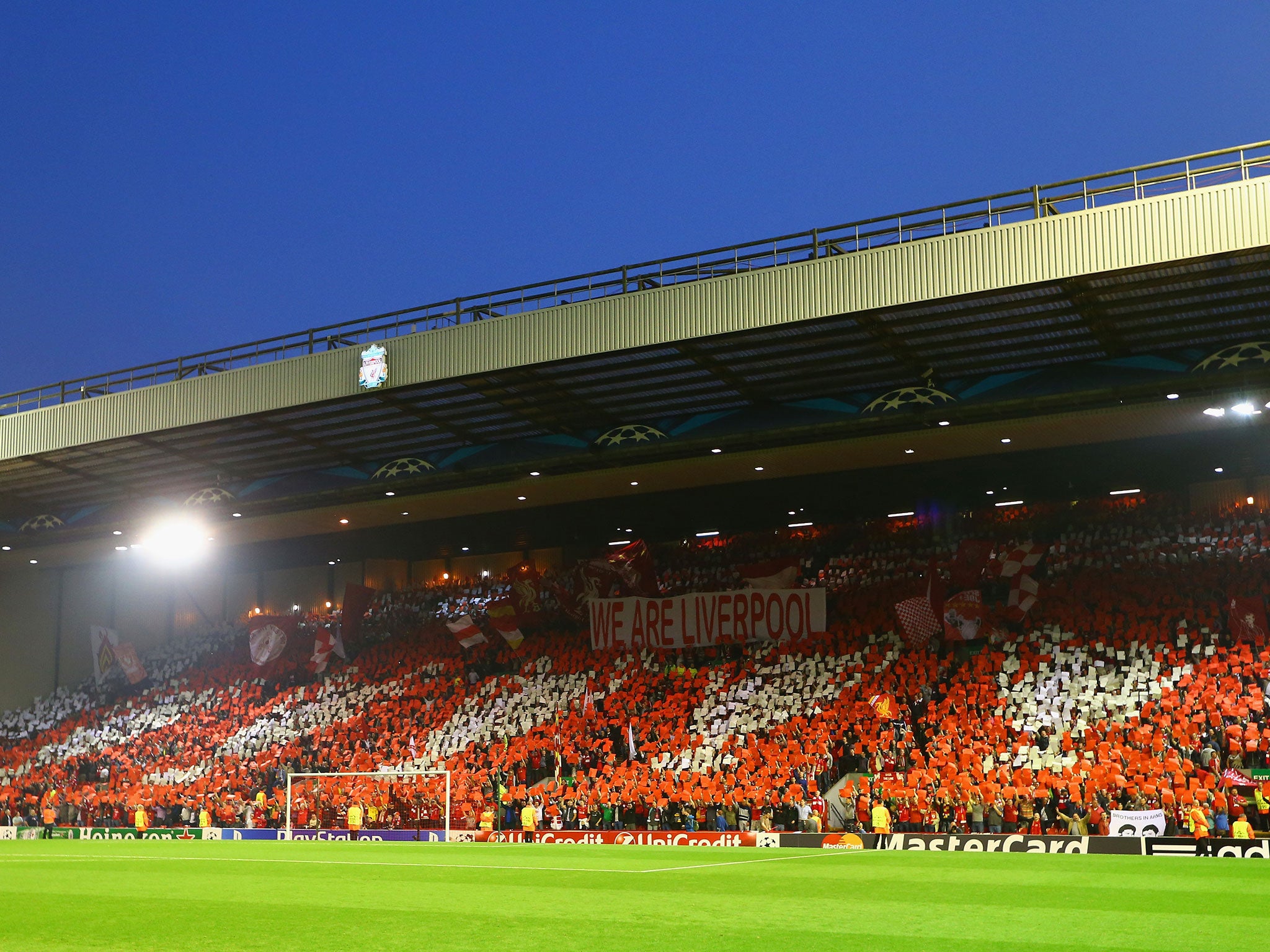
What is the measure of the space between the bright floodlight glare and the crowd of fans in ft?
18.0

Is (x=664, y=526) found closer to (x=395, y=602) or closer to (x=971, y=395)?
(x=395, y=602)

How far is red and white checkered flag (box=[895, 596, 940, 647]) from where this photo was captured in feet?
110

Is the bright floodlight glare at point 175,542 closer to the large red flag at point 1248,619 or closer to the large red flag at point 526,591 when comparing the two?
the large red flag at point 526,591

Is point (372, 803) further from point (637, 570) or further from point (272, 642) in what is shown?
point (272, 642)

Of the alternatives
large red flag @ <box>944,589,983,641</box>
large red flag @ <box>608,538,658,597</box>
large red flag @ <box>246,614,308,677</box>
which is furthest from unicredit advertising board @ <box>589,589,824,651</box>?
large red flag @ <box>246,614,308,677</box>

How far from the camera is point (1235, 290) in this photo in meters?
Result: 23.5

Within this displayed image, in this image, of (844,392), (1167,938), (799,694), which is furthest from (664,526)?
(1167,938)

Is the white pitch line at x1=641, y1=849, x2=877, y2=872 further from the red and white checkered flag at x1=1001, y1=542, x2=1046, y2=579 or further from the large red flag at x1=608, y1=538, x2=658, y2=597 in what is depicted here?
the large red flag at x1=608, y1=538, x2=658, y2=597

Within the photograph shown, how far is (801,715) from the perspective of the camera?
3186 centimetres

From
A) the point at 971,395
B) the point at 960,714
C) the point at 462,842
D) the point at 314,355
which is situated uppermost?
the point at 314,355

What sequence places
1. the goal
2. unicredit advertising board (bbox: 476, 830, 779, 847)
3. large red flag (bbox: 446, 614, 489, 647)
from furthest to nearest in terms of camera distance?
1. large red flag (bbox: 446, 614, 489, 647)
2. the goal
3. unicredit advertising board (bbox: 476, 830, 779, 847)

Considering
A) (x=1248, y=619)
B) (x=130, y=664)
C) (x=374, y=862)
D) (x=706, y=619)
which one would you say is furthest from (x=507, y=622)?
(x=1248, y=619)

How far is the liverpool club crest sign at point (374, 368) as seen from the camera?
96.8ft

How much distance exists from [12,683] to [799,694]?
33659 millimetres
